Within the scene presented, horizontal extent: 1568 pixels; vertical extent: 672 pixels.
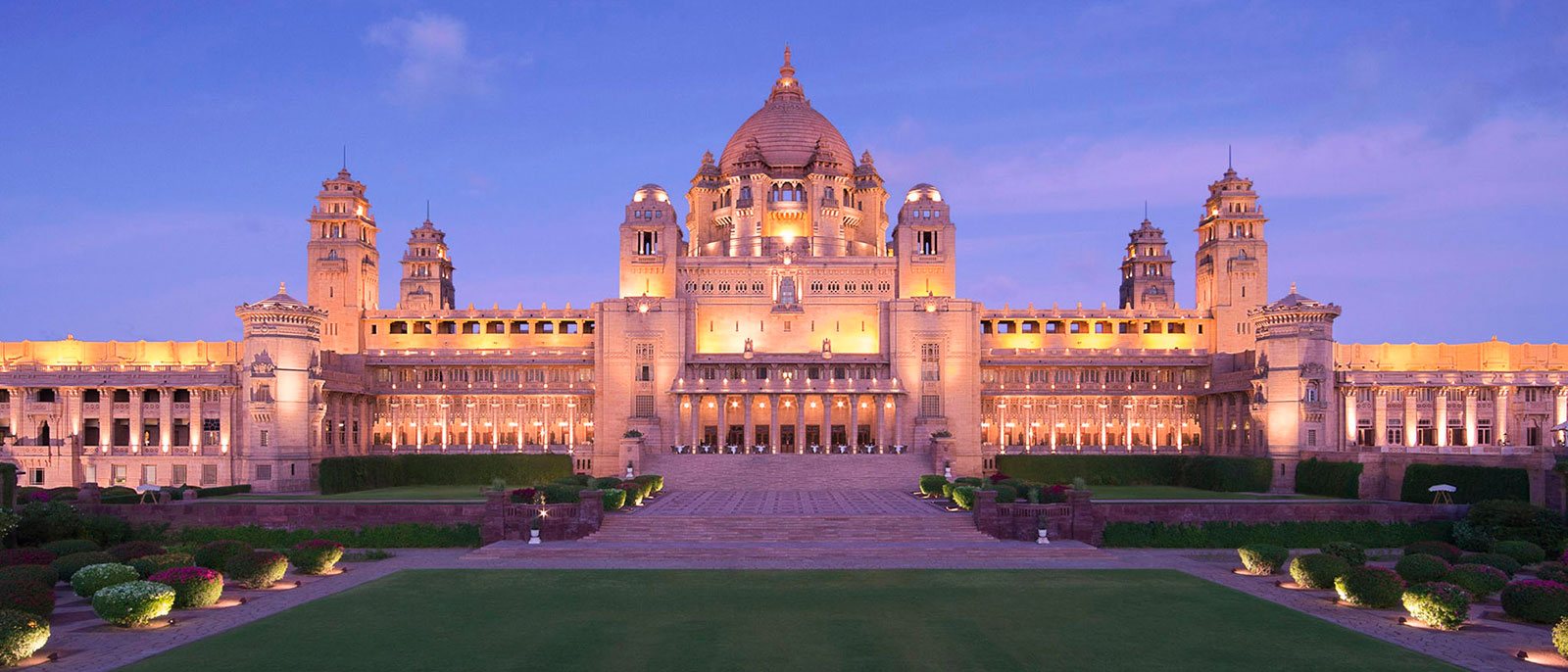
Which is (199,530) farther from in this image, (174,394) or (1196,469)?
(1196,469)

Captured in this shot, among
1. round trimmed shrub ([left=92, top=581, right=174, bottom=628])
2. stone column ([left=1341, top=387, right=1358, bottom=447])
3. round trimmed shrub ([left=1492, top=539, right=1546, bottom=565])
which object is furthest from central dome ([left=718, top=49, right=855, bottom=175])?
round trimmed shrub ([left=92, top=581, right=174, bottom=628])

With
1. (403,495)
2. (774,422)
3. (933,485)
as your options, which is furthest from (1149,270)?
(403,495)

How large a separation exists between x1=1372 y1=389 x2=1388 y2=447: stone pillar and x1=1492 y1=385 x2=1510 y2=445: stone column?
27.4 feet

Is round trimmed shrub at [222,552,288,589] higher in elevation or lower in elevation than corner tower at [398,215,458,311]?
lower

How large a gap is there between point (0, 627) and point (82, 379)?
66864 millimetres

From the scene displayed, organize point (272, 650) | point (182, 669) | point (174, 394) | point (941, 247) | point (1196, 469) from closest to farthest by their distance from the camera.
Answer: point (182, 669)
point (272, 650)
point (1196, 469)
point (174, 394)
point (941, 247)

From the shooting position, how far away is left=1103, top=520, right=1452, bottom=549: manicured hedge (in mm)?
45094

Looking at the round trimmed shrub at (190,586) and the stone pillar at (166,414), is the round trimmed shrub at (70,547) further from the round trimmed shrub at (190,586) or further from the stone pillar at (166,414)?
the stone pillar at (166,414)

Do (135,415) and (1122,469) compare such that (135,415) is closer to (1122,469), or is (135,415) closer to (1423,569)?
(1122,469)

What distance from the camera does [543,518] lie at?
43.9 metres

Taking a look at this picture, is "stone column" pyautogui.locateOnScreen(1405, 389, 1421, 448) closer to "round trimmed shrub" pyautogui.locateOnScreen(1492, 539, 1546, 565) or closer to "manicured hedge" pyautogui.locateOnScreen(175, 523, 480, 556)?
"round trimmed shrub" pyautogui.locateOnScreen(1492, 539, 1546, 565)

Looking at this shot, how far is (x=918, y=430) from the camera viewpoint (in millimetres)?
86812

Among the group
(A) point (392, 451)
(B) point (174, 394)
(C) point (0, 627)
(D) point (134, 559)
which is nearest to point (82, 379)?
(B) point (174, 394)

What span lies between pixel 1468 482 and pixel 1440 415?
35.0 meters
